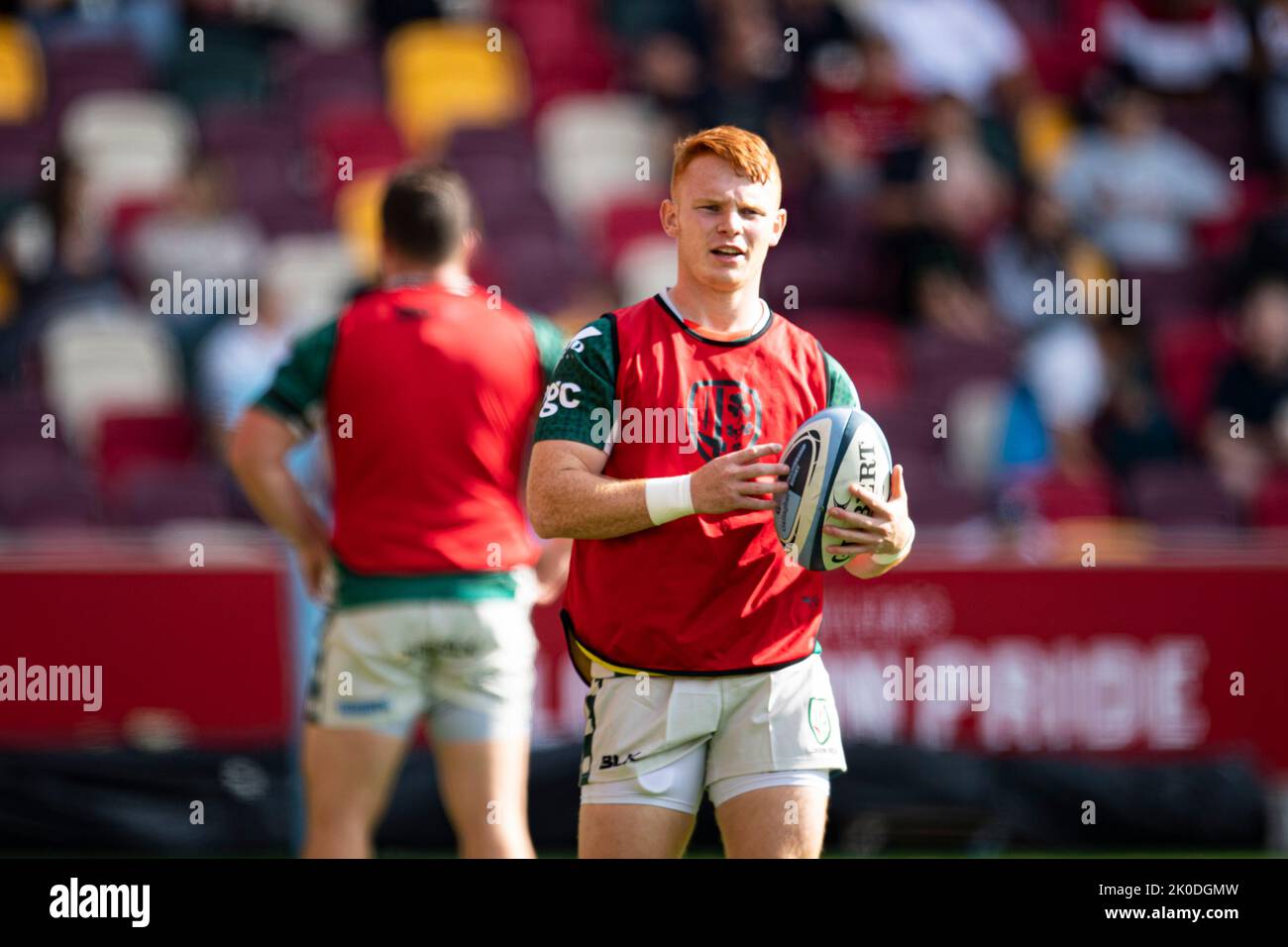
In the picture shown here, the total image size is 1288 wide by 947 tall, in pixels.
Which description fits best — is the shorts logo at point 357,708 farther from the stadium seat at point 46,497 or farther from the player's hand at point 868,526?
the stadium seat at point 46,497

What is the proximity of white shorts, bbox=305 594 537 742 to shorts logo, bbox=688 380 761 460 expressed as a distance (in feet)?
4.92

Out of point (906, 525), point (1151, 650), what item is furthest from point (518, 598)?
point (1151, 650)

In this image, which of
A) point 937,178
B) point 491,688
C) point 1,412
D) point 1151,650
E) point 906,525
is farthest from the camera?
point 937,178

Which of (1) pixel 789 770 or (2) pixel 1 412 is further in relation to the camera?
(2) pixel 1 412

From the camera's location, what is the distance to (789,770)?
4.40 meters

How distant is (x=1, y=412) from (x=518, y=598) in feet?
18.3

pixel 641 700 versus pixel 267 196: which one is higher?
pixel 267 196

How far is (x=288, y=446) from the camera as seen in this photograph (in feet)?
19.3

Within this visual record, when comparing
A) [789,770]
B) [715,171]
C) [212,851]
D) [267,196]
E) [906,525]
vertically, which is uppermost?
[267,196]

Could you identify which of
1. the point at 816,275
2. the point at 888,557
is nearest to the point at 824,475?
the point at 888,557

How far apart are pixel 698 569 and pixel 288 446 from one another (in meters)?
1.88

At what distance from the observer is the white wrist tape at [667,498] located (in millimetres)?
4297

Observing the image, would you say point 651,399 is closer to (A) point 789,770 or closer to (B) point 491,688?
(A) point 789,770

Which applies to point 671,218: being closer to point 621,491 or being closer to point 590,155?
point 621,491
